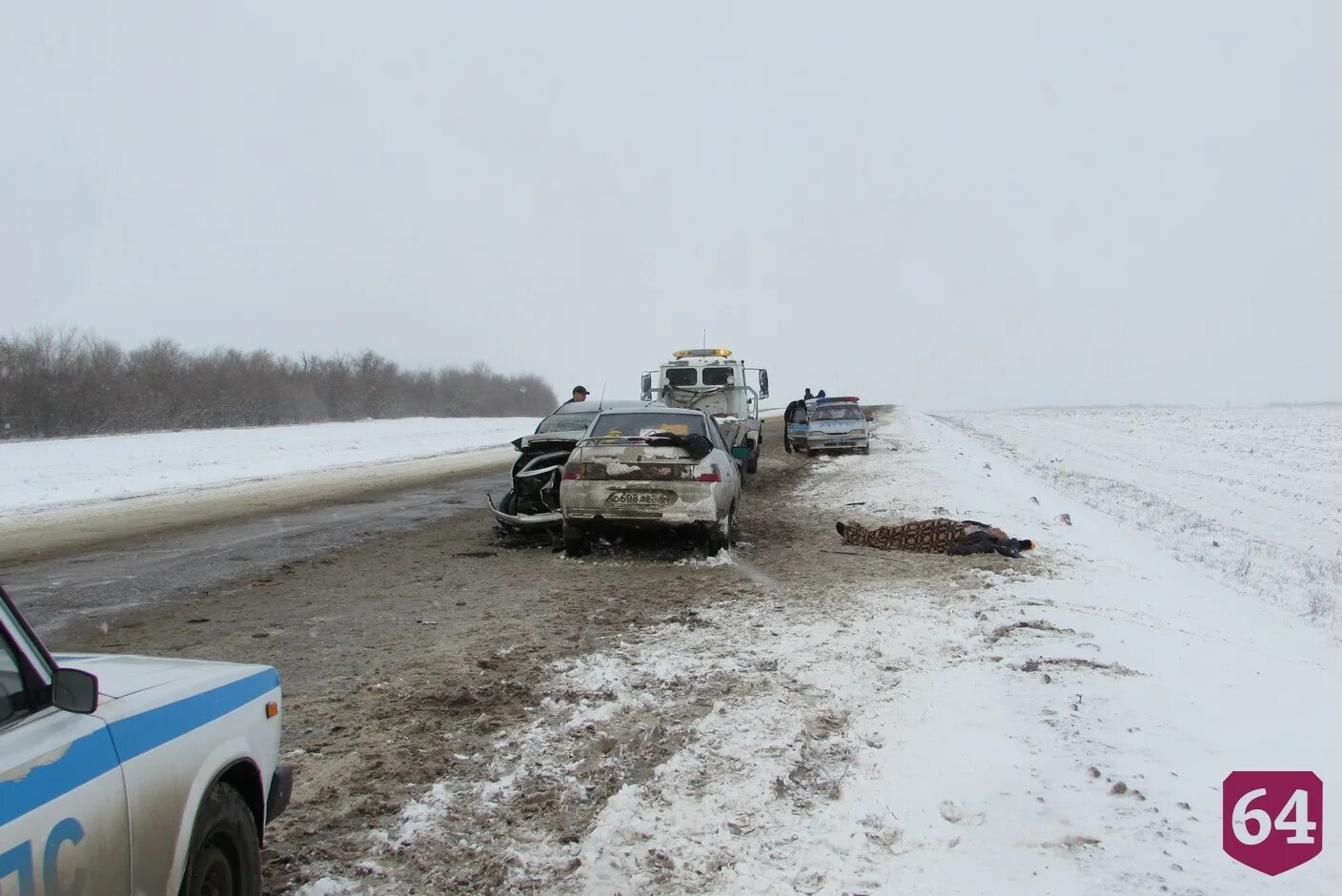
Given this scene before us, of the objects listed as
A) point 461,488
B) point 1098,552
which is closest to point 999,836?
point 1098,552

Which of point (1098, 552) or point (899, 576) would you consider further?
point (1098, 552)

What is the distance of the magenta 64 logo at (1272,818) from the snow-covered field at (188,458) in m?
17.1

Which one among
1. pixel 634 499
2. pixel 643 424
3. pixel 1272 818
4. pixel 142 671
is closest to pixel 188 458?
pixel 643 424

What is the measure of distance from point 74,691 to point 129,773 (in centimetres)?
25

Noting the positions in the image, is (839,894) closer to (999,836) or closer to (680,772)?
(999,836)

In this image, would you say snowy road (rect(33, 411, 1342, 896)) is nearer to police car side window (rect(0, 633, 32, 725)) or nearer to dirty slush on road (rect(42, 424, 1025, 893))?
dirty slush on road (rect(42, 424, 1025, 893))

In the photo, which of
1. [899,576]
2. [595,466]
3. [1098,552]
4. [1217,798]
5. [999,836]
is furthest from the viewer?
[1098,552]

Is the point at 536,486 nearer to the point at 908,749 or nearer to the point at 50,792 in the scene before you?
the point at 908,749

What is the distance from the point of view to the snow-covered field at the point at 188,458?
59.3 ft

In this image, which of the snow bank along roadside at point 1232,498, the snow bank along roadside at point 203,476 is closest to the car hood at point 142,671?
the snow bank along roadside at point 203,476

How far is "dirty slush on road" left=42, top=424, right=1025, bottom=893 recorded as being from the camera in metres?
3.51

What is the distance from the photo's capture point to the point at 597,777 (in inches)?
159

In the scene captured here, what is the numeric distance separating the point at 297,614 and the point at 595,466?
10.9 ft

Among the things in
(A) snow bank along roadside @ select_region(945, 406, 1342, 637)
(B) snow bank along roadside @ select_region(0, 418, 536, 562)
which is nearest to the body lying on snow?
(A) snow bank along roadside @ select_region(945, 406, 1342, 637)
